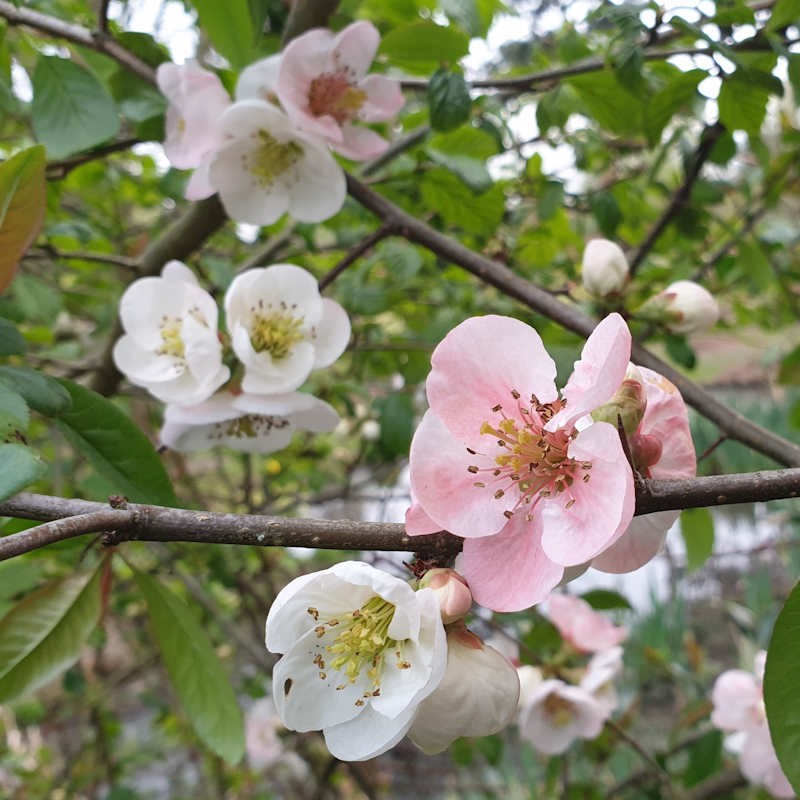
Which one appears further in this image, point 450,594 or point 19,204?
point 19,204

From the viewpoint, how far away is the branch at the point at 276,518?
45 centimetres

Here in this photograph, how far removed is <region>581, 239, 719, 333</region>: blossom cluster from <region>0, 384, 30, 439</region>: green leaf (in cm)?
64

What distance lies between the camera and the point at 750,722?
127 cm

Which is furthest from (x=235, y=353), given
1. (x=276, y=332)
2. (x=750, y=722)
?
(x=750, y=722)

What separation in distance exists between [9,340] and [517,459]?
16.2 inches

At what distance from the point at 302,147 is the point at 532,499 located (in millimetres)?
538

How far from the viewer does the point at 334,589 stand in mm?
519

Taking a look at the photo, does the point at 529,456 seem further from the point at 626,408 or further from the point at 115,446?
the point at 115,446

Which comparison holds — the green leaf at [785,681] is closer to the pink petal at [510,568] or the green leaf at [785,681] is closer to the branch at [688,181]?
the pink petal at [510,568]

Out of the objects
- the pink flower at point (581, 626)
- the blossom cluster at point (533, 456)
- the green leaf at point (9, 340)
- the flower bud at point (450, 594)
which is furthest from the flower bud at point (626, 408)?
the pink flower at point (581, 626)

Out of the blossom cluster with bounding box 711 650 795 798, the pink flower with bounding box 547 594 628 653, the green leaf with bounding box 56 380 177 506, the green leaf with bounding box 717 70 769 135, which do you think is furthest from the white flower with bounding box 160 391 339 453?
the blossom cluster with bounding box 711 650 795 798

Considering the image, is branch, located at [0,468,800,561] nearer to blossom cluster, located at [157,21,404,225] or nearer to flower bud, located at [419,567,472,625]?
flower bud, located at [419,567,472,625]

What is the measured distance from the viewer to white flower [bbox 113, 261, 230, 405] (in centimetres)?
79

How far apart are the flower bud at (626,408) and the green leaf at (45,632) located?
461 mm
